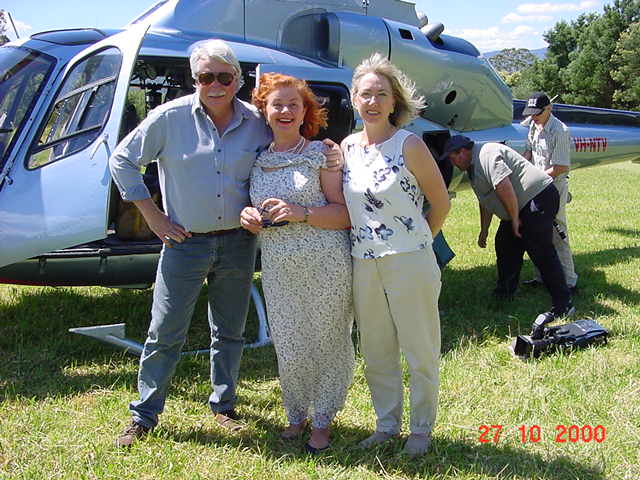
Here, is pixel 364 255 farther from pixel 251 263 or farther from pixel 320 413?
pixel 320 413

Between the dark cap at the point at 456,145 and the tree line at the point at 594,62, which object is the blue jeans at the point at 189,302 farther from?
the tree line at the point at 594,62

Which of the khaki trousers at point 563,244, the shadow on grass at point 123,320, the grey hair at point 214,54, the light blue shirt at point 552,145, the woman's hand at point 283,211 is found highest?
the grey hair at point 214,54

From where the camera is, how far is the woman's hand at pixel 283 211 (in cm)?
258

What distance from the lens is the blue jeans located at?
2803mm

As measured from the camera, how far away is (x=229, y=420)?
3.15 metres

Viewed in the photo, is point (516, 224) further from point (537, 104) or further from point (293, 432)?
point (293, 432)

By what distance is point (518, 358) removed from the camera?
13.5 feet

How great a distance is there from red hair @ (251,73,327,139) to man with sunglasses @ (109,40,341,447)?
99 mm

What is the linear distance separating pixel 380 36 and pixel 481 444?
3.33 m

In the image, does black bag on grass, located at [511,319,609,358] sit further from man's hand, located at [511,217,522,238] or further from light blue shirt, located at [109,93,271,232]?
light blue shirt, located at [109,93,271,232]

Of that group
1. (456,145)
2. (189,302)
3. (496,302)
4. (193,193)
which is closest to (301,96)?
(193,193)

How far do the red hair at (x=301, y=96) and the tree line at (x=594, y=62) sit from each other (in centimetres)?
3535

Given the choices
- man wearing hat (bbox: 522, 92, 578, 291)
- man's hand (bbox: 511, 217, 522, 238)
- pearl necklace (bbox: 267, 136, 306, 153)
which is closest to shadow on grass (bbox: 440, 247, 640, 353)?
man wearing hat (bbox: 522, 92, 578, 291)
